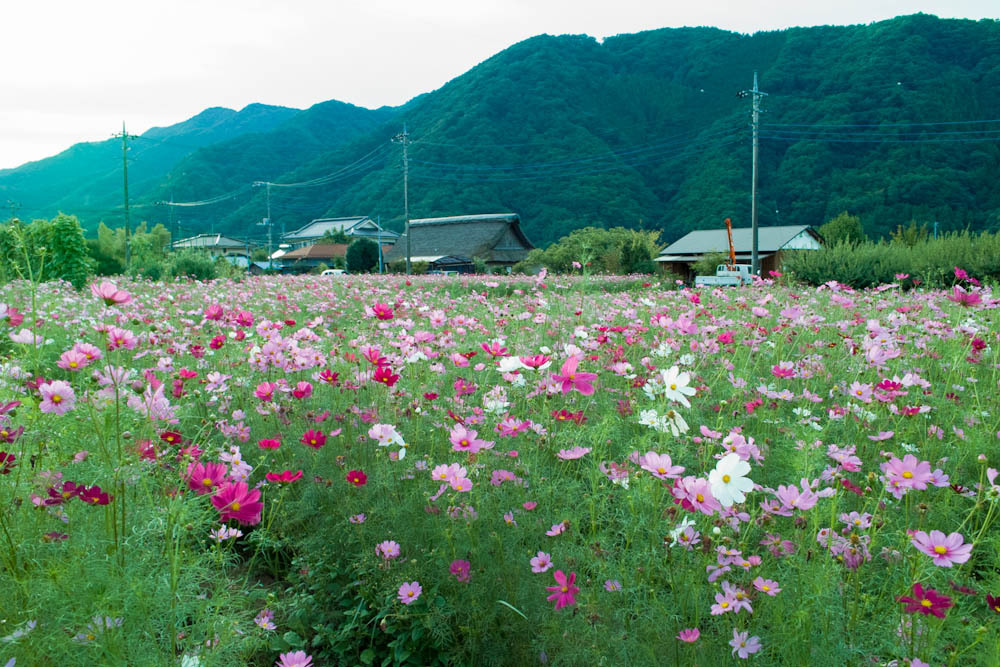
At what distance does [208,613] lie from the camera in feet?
4.26

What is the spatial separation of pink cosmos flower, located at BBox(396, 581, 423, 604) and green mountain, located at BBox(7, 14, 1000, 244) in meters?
28.9

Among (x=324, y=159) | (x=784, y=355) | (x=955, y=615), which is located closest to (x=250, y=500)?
(x=955, y=615)

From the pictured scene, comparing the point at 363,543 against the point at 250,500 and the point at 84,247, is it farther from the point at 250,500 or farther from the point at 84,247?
the point at 84,247

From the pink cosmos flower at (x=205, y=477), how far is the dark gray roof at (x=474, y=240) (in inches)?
1559

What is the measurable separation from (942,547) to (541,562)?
0.78 m

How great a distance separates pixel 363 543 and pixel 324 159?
251 ft

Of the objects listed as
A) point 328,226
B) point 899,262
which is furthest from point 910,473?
point 328,226

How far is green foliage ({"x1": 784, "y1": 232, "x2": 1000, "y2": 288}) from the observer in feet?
32.2

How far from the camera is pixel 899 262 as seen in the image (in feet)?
35.3

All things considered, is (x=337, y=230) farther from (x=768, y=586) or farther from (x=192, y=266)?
(x=768, y=586)

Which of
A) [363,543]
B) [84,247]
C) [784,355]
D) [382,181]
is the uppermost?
[382,181]

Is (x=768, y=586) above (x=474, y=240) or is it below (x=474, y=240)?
below

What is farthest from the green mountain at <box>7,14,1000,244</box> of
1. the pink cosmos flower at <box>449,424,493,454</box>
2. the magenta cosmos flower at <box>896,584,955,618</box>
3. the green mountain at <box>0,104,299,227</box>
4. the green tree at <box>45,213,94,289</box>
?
the magenta cosmos flower at <box>896,584,955,618</box>

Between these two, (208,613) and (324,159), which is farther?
(324,159)
